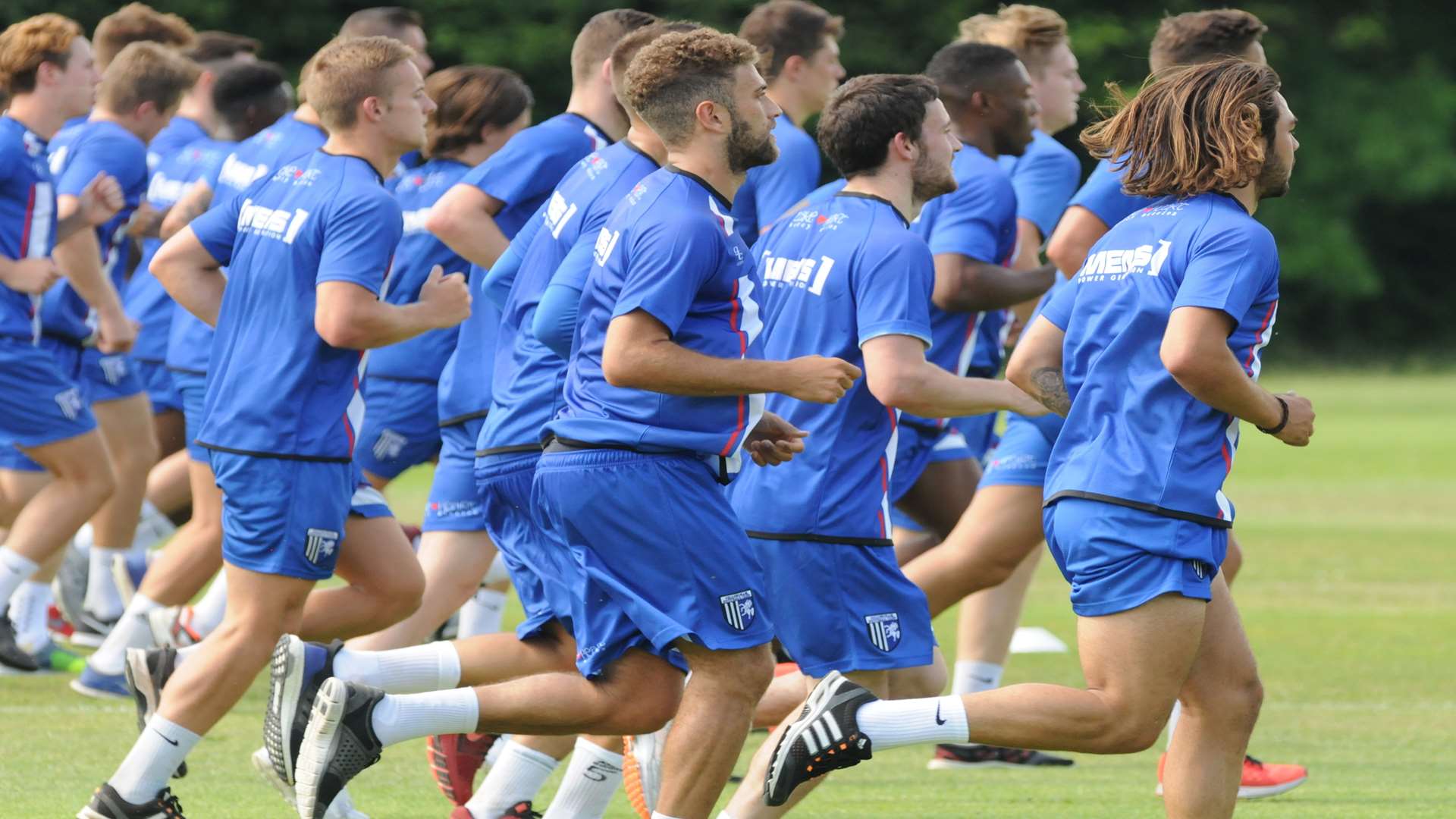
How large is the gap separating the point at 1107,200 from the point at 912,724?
276 centimetres

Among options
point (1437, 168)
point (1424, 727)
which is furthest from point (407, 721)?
point (1437, 168)

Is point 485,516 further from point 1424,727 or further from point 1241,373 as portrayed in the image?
point 1424,727

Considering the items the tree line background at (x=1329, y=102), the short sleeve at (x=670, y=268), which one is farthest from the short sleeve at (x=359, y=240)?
the tree line background at (x=1329, y=102)

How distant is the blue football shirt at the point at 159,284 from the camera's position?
10.2 meters

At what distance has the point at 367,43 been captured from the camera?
6.32 meters

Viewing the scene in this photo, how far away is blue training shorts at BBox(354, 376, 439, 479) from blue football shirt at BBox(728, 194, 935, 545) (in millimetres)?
2592

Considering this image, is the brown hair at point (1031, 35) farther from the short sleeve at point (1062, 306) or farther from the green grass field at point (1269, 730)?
the short sleeve at point (1062, 306)

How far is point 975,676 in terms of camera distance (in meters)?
7.80

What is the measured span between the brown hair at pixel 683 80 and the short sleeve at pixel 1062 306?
1.00 meters

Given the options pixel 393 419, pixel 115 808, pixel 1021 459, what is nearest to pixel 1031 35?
pixel 1021 459

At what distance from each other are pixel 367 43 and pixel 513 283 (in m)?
0.95

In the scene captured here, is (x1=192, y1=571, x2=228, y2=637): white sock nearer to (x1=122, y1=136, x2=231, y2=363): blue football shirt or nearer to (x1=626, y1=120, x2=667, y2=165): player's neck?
(x1=122, y1=136, x2=231, y2=363): blue football shirt

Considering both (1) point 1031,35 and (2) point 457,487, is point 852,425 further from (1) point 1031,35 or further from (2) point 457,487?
(1) point 1031,35

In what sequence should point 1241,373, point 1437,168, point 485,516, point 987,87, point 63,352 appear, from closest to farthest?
1. point 1241,373
2. point 485,516
3. point 987,87
4. point 63,352
5. point 1437,168
